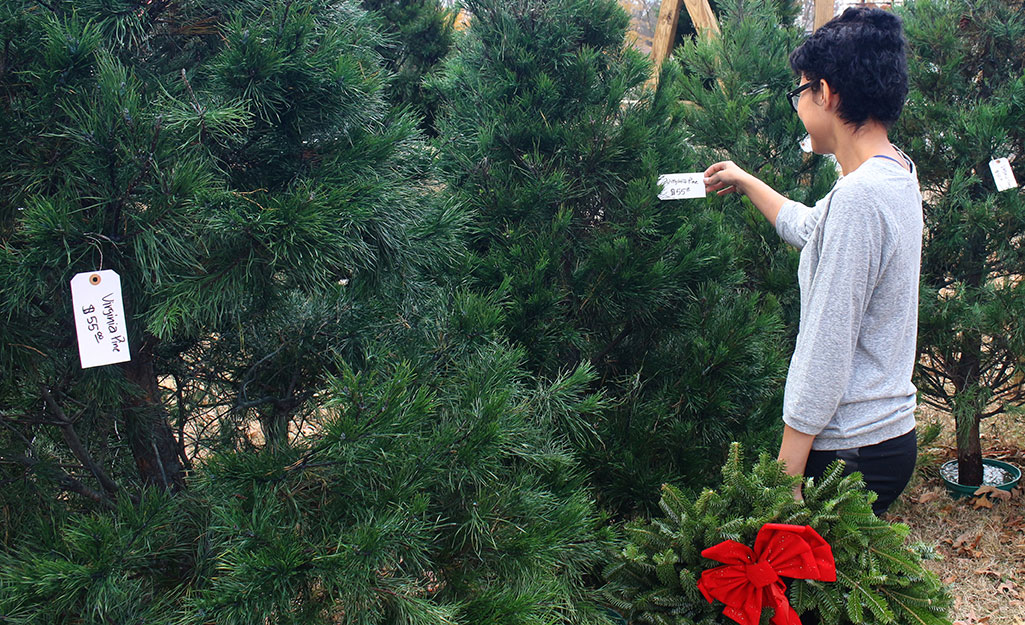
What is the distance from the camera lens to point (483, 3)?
221 cm

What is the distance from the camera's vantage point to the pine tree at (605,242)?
2070 mm

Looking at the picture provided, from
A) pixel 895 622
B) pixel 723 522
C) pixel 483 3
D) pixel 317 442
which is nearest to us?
pixel 317 442

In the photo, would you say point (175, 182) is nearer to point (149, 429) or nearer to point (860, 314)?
point (149, 429)

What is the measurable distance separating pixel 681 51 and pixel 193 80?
3.05 metres

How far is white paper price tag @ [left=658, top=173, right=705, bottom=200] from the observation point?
212 centimetres

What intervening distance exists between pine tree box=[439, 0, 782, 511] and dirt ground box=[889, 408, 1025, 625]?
149 cm

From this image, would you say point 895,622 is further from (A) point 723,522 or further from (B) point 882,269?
(B) point 882,269

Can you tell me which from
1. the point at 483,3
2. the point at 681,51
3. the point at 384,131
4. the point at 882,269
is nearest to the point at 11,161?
the point at 384,131

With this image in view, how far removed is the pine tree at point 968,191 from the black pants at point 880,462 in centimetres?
195

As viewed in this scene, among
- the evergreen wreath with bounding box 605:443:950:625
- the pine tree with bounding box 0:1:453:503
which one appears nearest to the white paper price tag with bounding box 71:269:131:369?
the pine tree with bounding box 0:1:453:503

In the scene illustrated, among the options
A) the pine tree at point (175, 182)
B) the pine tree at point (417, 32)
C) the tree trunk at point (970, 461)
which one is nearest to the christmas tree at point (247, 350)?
the pine tree at point (175, 182)

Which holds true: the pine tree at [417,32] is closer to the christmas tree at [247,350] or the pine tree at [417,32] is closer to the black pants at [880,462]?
the christmas tree at [247,350]

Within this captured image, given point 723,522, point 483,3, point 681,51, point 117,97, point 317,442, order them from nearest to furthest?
1. point 117,97
2. point 317,442
3. point 723,522
4. point 483,3
5. point 681,51

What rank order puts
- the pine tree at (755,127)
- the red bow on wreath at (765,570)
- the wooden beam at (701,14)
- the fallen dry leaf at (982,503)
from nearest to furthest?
the red bow on wreath at (765,570), the pine tree at (755,127), the fallen dry leaf at (982,503), the wooden beam at (701,14)
